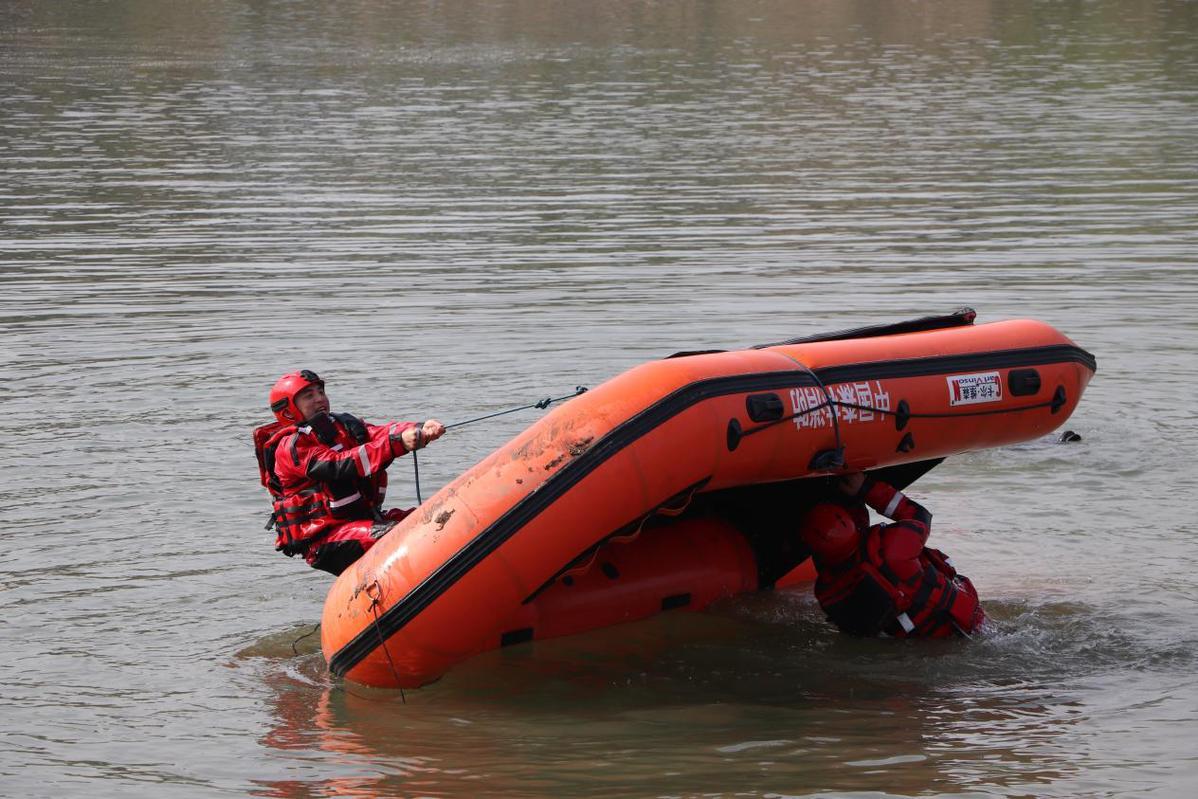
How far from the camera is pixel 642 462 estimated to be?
553 cm

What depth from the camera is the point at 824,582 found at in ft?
20.9

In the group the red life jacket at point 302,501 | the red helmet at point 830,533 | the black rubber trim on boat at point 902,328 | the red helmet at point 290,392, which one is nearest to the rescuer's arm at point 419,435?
the red life jacket at point 302,501

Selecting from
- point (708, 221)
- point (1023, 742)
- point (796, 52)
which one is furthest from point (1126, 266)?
point (796, 52)

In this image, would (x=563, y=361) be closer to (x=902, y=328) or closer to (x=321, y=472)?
(x=902, y=328)

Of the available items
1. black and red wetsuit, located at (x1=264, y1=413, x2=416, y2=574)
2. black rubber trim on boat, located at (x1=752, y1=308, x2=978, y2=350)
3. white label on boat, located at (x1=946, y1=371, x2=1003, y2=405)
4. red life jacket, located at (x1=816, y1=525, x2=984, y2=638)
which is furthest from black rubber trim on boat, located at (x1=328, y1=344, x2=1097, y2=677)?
red life jacket, located at (x1=816, y1=525, x2=984, y2=638)

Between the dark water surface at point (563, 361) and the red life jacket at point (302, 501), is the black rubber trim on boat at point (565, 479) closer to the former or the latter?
the dark water surface at point (563, 361)

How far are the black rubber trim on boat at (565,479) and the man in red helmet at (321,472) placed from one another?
1.69 feet

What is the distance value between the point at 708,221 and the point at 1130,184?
4.42 metres

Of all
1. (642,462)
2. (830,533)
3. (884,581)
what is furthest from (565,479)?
(884,581)

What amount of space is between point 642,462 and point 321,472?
125cm

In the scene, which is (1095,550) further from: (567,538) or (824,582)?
(567,538)

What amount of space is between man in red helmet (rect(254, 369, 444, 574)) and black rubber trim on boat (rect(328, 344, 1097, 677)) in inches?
20.3

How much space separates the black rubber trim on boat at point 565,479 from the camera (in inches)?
217

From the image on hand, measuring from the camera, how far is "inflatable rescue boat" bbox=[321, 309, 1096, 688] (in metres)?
5.56
